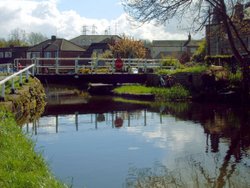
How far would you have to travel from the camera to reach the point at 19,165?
298 inches

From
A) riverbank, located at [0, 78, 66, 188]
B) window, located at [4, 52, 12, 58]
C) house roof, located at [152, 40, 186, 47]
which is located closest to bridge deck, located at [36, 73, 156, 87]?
riverbank, located at [0, 78, 66, 188]

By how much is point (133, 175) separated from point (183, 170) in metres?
1.17

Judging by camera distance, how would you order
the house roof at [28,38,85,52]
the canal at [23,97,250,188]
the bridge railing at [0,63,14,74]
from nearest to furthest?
1. the canal at [23,97,250,188]
2. the bridge railing at [0,63,14,74]
3. the house roof at [28,38,85,52]

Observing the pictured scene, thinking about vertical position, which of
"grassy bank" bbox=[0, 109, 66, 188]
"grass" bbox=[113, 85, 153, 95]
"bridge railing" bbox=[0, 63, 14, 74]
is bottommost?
"grass" bbox=[113, 85, 153, 95]

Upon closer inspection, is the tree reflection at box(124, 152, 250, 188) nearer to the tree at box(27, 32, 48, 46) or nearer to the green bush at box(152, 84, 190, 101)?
the green bush at box(152, 84, 190, 101)

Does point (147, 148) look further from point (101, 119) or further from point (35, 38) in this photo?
point (35, 38)

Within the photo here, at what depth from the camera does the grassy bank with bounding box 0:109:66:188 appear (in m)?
6.62

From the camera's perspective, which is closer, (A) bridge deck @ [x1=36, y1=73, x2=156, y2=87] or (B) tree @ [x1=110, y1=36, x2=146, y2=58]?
(A) bridge deck @ [x1=36, y1=73, x2=156, y2=87]

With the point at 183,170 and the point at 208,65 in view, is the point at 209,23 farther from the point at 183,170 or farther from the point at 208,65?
the point at 183,170

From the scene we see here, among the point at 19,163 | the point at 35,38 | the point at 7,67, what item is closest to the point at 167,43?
the point at 35,38

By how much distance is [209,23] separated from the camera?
24.5 metres

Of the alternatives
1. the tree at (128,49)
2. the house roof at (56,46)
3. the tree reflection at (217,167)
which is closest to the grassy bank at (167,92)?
the tree reflection at (217,167)

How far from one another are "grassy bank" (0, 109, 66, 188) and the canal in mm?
938

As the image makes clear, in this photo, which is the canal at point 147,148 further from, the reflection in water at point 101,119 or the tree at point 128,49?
the tree at point 128,49
